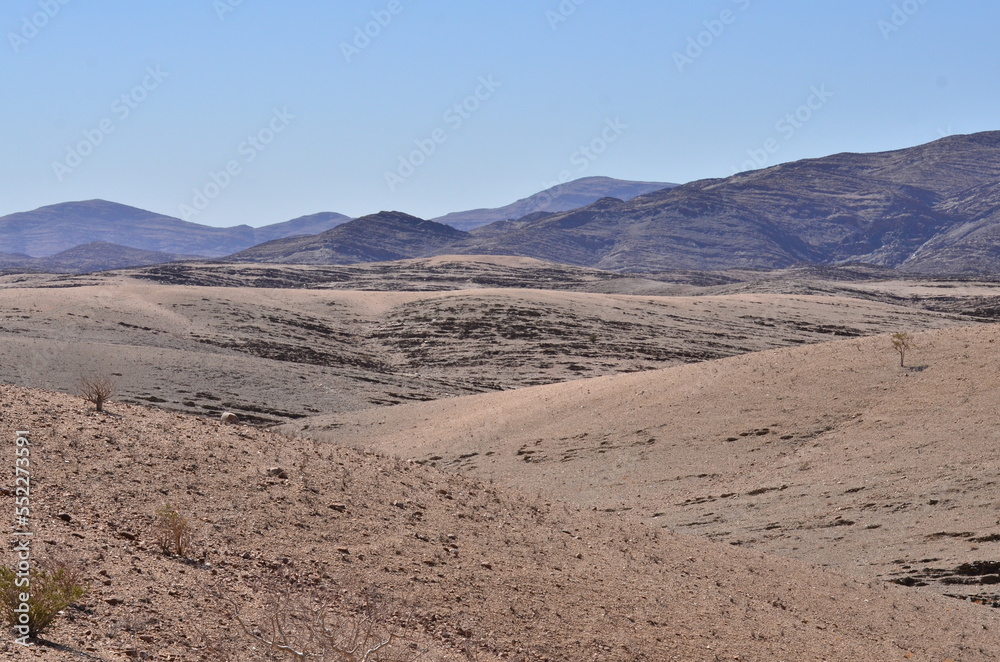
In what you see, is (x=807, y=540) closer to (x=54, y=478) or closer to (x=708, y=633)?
(x=708, y=633)

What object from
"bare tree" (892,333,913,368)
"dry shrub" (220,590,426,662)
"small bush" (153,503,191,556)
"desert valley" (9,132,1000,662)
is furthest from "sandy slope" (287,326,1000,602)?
"small bush" (153,503,191,556)

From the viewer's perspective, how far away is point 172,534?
8539mm

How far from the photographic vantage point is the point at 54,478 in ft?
31.9

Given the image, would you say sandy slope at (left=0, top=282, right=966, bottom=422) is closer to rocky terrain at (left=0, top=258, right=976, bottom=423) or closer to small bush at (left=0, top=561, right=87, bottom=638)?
rocky terrain at (left=0, top=258, right=976, bottom=423)

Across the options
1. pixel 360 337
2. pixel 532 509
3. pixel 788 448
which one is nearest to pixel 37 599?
pixel 532 509

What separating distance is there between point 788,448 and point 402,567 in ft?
41.5

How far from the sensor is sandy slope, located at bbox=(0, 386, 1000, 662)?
25.3 ft

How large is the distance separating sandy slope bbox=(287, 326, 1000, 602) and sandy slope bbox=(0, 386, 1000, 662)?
2869 millimetres

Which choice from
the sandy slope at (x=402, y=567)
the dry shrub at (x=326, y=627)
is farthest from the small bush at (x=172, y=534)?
the dry shrub at (x=326, y=627)

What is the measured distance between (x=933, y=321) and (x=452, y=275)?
67042mm

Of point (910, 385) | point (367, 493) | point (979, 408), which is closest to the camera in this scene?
point (367, 493)

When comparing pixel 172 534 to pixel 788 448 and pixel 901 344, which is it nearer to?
pixel 788 448

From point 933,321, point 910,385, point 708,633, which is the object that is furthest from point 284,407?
point 933,321

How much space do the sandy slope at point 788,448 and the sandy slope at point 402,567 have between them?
2.87m
